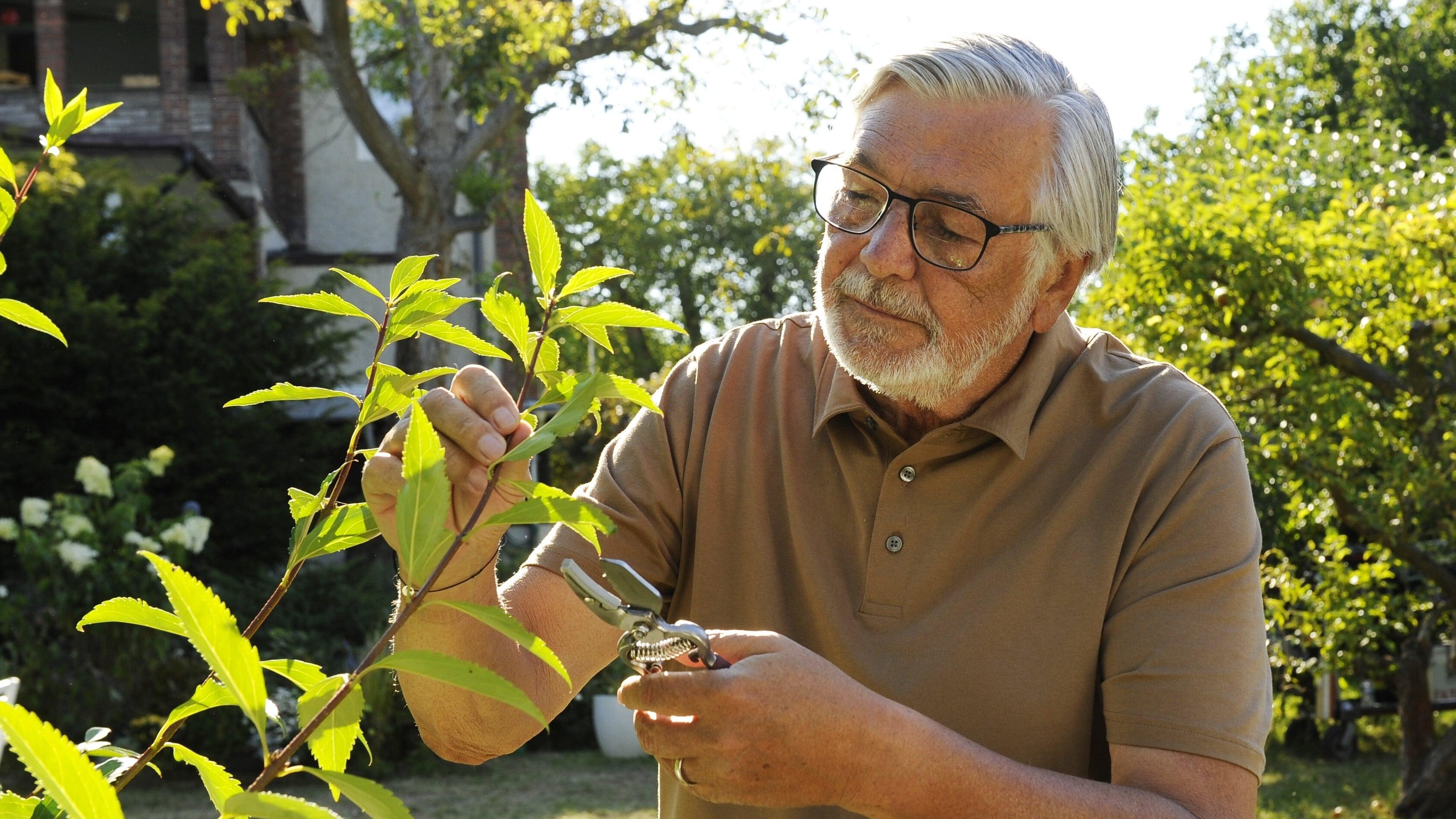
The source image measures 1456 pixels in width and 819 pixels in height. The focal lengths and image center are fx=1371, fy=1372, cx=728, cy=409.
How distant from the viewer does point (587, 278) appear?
3.84ft

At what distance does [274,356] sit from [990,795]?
1136 centimetres

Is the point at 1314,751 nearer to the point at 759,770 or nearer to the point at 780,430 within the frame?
the point at 780,430

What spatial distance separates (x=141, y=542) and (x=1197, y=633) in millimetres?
6897

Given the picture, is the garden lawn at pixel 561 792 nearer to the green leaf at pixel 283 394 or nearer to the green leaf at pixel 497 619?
the green leaf at pixel 283 394

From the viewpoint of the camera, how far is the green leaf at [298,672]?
973 millimetres

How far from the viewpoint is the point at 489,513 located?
1.43 m

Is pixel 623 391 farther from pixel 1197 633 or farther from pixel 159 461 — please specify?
pixel 159 461

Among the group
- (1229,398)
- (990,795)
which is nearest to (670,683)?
(990,795)

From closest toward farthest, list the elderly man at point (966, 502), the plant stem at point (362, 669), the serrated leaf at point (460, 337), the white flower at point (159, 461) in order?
the plant stem at point (362, 669) < the serrated leaf at point (460, 337) < the elderly man at point (966, 502) < the white flower at point (159, 461)

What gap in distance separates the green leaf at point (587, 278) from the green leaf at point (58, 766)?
0.53m

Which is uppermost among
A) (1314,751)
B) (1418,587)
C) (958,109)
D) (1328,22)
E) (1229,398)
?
(1328,22)

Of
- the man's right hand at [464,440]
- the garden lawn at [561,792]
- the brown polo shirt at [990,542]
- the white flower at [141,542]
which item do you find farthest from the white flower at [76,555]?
the man's right hand at [464,440]

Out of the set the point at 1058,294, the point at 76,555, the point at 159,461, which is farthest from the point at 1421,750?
the point at 76,555

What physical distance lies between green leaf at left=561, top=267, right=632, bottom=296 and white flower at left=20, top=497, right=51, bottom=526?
7.28 meters
